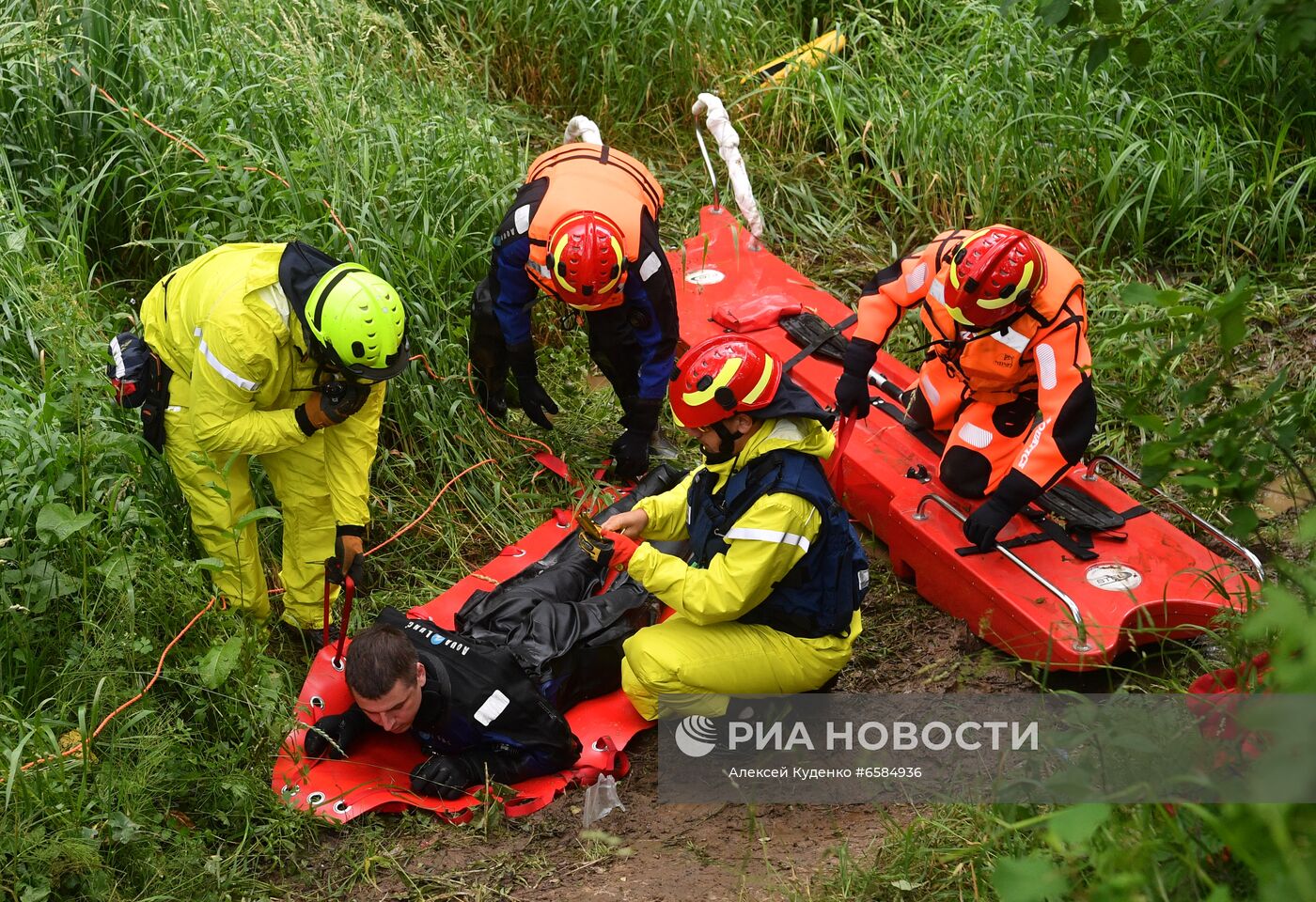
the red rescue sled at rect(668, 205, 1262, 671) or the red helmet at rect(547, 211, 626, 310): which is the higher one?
the red helmet at rect(547, 211, 626, 310)

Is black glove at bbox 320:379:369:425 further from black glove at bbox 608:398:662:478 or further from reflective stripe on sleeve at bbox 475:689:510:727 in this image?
black glove at bbox 608:398:662:478

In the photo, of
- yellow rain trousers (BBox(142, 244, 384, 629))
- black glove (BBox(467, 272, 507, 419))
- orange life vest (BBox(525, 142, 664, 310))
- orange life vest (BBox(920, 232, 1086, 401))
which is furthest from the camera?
black glove (BBox(467, 272, 507, 419))

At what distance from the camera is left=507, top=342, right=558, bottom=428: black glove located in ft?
16.5

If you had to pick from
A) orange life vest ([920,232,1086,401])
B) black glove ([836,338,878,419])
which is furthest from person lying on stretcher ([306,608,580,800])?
orange life vest ([920,232,1086,401])

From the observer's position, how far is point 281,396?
416 cm

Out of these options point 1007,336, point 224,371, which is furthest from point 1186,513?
point 224,371

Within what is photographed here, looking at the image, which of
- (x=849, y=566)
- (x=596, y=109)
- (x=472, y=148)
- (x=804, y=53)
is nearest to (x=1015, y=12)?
(x=804, y=53)

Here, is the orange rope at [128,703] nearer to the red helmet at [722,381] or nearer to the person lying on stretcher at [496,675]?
the person lying on stretcher at [496,675]

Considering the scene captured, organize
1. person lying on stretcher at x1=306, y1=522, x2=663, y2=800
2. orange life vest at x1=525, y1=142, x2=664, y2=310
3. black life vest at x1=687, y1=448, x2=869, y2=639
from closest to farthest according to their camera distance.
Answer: person lying on stretcher at x1=306, y1=522, x2=663, y2=800
black life vest at x1=687, y1=448, x2=869, y2=639
orange life vest at x1=525, y1=142, x2=664, y2=310

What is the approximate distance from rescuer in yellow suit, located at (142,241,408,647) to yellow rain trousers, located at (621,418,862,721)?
3.55 feet

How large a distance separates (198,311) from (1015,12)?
16.1ft

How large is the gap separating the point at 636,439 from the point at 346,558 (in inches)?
57.9

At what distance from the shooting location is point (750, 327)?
5562 mm

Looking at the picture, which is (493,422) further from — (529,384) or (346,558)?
(346,558)
